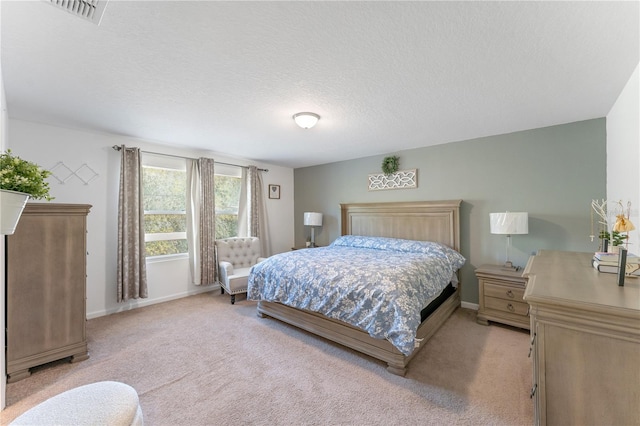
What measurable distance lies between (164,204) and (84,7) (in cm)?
308

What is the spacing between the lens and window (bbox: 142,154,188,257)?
3877mm

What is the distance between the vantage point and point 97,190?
341cm

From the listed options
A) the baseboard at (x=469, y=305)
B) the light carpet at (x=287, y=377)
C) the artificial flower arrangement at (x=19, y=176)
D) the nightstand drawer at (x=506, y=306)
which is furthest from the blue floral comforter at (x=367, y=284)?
the artificial flower arrangement at (x=19, y=176)

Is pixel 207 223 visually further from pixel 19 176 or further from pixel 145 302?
pixel 19 176

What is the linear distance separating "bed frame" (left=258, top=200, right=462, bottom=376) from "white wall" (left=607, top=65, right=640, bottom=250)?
1492mm

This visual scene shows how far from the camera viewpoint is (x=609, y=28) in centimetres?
147

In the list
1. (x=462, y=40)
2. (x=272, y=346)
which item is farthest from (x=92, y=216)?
(x=462, y=40)

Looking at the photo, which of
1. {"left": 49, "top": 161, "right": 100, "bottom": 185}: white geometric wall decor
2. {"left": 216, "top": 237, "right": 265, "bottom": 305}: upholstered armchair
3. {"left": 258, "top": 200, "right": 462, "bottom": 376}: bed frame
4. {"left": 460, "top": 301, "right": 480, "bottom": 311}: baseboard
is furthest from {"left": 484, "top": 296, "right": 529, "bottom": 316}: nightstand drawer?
{"left": 49, "top": 161, "right": 100, "bottom": 185}: white geometric wall decor

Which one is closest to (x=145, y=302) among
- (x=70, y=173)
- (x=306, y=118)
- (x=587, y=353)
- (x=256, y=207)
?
(x=70, y=173)

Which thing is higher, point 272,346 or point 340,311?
point 340,311


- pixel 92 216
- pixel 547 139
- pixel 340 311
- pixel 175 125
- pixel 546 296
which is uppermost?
pixel 175 125

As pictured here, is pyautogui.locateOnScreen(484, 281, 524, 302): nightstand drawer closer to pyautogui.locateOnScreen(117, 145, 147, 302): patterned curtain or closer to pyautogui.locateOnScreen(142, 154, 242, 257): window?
pyautogui.locateOnScreen(142, 154, 242, 257): window

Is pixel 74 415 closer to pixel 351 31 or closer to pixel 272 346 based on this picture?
pixel 272 346

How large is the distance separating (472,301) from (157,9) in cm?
436
